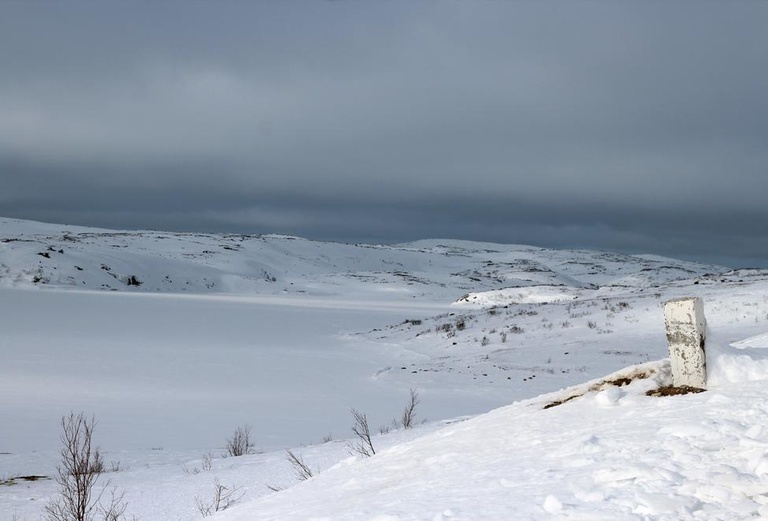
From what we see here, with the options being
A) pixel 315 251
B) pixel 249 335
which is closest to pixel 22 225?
pixel 315 251

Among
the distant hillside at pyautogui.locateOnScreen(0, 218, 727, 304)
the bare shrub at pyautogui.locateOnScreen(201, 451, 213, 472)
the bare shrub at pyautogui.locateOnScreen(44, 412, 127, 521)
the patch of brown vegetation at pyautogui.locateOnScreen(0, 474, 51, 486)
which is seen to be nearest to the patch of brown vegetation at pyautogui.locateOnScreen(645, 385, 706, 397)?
the bare shrub at pyautogui.locateOnScreen(44, 412, 127, 521)

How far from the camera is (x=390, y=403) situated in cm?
1251

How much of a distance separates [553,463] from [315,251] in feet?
269

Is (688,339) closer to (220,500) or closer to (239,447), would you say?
(220,500)

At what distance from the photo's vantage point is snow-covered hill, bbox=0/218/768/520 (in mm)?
2977

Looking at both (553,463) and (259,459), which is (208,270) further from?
(553,463)

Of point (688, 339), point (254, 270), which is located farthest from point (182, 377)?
point (254, 270)

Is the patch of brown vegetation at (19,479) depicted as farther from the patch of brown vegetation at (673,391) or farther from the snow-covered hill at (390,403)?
the patch of brown vegetation at (673,391)

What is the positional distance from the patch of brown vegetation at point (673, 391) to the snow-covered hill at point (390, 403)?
0.08 m

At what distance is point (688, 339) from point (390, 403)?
29.1 ft

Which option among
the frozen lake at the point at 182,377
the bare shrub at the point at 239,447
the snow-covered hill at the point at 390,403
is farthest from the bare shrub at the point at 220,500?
the frozen lake at the point at 182,377

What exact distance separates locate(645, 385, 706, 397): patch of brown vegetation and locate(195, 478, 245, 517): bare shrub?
382cm

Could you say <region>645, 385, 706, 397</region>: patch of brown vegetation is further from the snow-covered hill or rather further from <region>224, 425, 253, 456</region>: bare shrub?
<region>224, 425, 253, 456</region>: bare shrub

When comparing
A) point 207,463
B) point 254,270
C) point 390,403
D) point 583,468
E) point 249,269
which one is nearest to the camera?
point 583,468
